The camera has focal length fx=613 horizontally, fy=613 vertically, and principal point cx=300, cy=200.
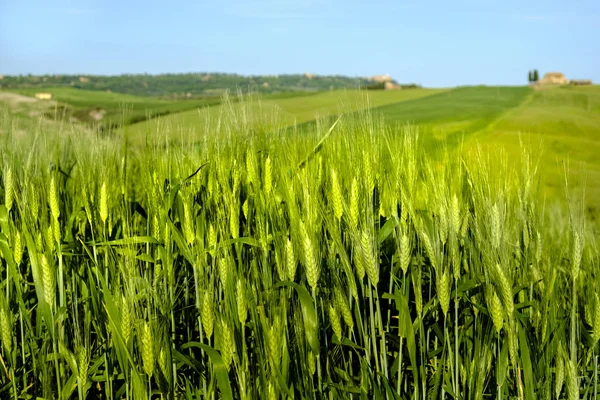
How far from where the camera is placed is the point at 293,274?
1471 millimetres

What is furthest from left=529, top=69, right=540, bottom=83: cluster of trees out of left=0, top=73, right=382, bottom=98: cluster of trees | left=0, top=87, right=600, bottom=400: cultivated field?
left=0, top=87, right=600, bottom=400: cultivated field

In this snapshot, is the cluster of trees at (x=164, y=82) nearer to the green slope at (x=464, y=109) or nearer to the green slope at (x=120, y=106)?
the green slope at (x=120, y=106)

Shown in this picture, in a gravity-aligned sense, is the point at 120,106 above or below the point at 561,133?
above

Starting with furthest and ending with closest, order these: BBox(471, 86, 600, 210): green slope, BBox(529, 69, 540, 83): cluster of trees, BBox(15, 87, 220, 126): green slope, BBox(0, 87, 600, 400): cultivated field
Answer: BBox(529, 69, 540, 83): cluster of trees, BBox(471, 86, 600, 210): green slope, BBox(15, 87, 220, 126): green slope, BBox(0, 87, 600, 400): cultivated field

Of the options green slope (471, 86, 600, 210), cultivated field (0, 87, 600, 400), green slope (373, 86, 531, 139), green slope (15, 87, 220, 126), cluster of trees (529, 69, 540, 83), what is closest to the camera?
cultivated field (0, 87, 600, 400)

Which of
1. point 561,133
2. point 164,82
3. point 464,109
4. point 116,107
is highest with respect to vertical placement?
point 164,82

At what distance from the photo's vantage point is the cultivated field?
56.4 inches

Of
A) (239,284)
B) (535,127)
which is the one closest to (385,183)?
(239,284)

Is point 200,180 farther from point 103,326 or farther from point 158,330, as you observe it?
point 158,330

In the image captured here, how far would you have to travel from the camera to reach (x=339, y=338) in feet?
4.68

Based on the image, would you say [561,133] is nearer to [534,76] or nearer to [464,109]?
[464,109]

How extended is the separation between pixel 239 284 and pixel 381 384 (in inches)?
17.4

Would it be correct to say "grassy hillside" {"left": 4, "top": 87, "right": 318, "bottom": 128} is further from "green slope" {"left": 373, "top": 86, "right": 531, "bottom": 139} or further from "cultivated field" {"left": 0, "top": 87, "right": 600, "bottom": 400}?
"green slope" {"left": 373, "top": 86, "right": 531, "bottom": 139}

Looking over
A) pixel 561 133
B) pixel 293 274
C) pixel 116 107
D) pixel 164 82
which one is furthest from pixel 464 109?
pixel 164 82
